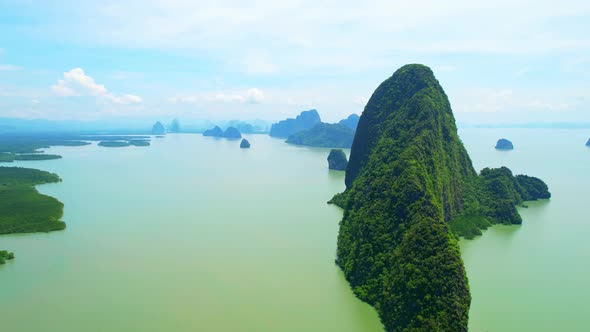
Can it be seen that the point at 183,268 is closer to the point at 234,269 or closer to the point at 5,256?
the point at 234,269

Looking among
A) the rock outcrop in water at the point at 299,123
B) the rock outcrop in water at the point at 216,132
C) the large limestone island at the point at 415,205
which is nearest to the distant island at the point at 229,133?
the rock outcrop in water at the point at 216,132

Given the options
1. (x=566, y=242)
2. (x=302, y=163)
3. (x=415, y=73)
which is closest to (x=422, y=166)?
(x=566, y=242)

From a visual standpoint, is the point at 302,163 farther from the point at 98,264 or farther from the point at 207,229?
the point at 98,264

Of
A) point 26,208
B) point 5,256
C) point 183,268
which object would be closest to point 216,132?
point 26,208

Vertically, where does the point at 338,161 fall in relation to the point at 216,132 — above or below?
below

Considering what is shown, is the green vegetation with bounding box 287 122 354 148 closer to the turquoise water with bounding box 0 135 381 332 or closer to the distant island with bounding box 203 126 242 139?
the distant island with bounding box 203 126 242 139

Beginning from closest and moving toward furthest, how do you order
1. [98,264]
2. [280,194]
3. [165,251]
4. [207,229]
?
[98,264] < [165,251] < [207,229] < [280,194]

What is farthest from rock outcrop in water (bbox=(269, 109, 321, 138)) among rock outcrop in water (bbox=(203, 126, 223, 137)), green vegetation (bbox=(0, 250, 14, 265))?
green vegetation (bbox=(0, 250, 14, 265))
